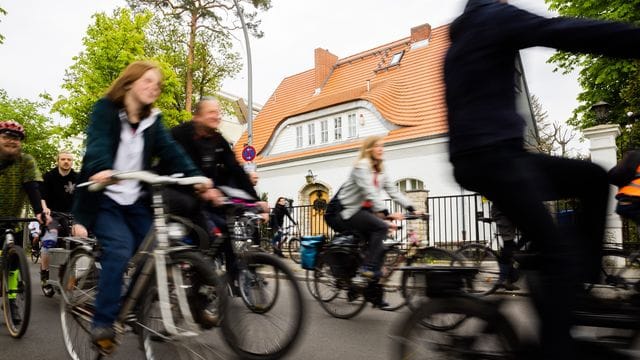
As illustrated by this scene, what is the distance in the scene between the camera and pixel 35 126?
4019 cm

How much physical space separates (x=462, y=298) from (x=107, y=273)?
6.73ft

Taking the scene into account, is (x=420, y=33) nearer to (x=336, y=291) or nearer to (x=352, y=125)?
(x=352, y=125)

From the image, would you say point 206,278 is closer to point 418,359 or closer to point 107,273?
point 107,273

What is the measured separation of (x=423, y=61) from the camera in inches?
920

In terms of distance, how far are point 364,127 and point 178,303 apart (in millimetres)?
19220

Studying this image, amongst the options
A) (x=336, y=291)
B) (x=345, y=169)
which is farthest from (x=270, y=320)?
(x=345, y=169)

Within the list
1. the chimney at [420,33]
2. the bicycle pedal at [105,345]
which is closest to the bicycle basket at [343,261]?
the bicycle pedal at [105,345]

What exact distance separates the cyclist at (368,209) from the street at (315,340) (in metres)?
0.42

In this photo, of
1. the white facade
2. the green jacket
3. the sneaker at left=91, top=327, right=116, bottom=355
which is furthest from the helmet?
the white facade

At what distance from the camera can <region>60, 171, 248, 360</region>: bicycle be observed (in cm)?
263

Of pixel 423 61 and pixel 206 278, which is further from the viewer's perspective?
pixel 423 61

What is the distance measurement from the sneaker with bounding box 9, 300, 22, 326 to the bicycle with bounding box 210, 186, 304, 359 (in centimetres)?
228


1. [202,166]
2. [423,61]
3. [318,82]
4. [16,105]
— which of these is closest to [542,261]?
[202,166]

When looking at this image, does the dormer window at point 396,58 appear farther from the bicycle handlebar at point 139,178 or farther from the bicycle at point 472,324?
the bicycle at point 472,324
